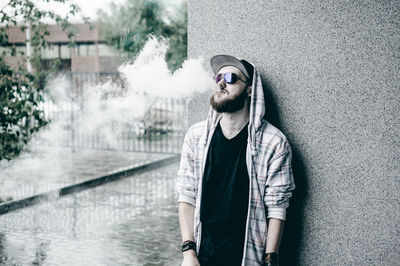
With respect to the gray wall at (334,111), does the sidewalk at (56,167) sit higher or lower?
lower

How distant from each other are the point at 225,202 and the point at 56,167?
10128mm

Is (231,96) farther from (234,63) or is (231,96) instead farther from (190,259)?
(190,259)

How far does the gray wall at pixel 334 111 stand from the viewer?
2.92 metres

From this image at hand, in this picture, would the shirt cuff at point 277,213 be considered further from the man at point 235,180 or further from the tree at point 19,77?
the tree at point 19,77

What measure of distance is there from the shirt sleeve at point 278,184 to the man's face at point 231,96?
39cm

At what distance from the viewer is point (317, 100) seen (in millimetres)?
3096

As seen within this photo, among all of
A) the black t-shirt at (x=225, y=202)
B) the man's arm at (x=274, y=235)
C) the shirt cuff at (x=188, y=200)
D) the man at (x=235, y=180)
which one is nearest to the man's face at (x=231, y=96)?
the man at (x=235, y=180)

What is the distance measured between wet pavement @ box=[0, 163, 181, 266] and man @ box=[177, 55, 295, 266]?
9.43 ft

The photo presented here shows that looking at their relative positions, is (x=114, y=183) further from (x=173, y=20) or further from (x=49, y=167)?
(x=173, y=20)

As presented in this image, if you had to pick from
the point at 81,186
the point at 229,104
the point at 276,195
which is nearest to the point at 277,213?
the point at 276,195

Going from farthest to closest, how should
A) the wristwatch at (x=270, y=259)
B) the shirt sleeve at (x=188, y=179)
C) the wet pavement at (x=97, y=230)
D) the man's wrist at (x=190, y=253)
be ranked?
the wet pavement at (x=97, y=230) → the shirt sleeve at (x=188, y=179) → the man's wrist at (x=190, y=253) → the wristwatch at (x=270, y=259)

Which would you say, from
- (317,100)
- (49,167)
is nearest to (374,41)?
(317,100)

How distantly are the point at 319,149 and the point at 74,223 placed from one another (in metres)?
5.36

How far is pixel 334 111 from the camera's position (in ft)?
10.00
